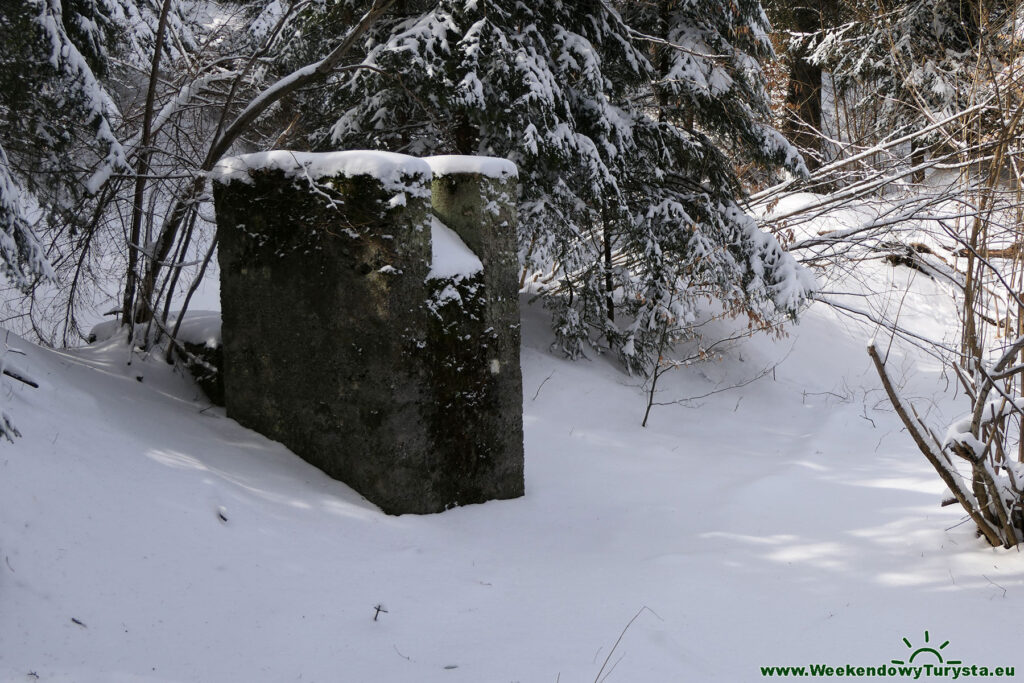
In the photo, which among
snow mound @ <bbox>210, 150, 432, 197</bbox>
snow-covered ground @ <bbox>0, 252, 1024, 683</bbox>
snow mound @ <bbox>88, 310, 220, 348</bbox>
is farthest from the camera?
snow mound @ <bbox>88, 310, 220, 348</bbox>

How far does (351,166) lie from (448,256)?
65 centimetres

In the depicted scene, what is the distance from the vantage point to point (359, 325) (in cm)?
410

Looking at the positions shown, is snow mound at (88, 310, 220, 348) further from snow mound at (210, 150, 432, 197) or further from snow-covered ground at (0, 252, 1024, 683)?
snow mound at (210, 150, 432, 197)

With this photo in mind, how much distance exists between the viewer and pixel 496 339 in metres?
4.48

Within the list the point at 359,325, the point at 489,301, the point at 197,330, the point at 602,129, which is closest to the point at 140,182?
the point at 197,330

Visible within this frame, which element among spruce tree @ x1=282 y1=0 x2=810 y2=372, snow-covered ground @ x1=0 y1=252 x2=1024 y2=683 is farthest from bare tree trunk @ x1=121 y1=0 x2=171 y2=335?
spruce tree @ x1=282 y1=0 x2=810 y2=372

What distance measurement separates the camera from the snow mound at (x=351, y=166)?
4039 millimetres

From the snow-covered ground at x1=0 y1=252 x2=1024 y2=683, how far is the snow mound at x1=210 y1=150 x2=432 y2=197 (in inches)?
56.9

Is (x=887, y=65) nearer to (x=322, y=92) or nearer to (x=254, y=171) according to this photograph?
(x=322, y=92)

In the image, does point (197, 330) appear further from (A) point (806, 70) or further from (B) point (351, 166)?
(A) point (806, 70)

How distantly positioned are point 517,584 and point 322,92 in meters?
5.80

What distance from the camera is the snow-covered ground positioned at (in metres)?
2.79

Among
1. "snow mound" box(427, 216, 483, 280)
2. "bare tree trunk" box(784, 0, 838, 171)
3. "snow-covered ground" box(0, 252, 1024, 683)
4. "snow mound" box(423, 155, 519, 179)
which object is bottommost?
"snow-covered ground" box(0, 252, 1024, 683)

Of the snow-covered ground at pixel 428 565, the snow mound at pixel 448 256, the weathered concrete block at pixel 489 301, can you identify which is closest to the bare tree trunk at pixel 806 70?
the snow-covered ground at pixel 428 565
